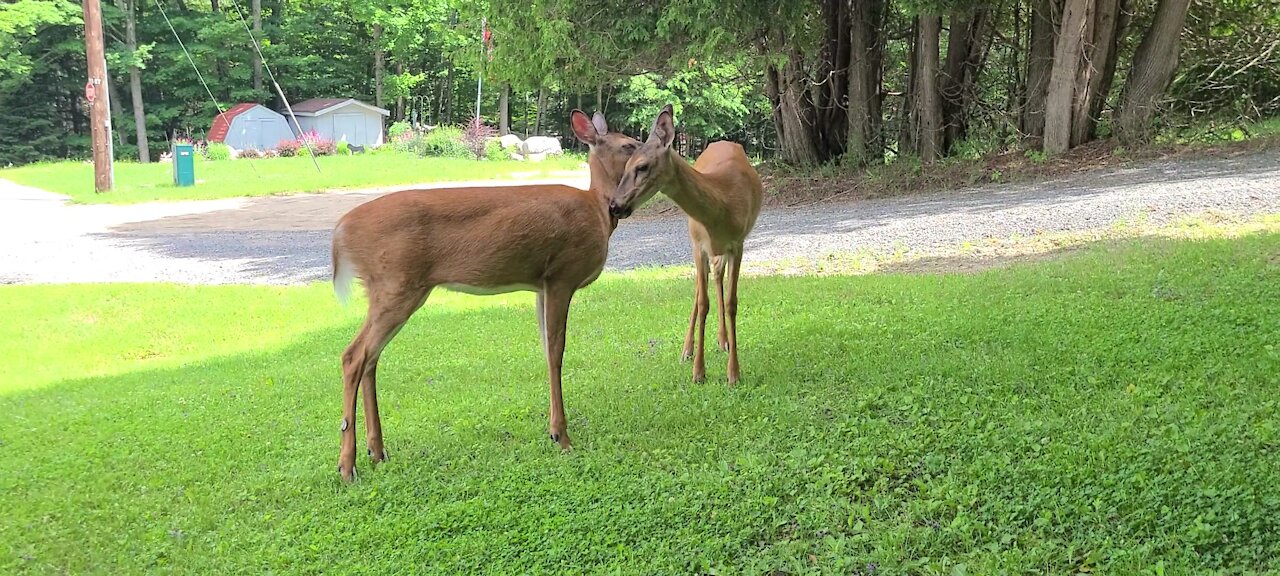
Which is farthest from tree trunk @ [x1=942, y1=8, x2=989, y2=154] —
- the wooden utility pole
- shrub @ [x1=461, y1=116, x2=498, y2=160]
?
shrub @ [x1=461, y1=116, x2=498, y2=160]

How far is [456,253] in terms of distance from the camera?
411 cm

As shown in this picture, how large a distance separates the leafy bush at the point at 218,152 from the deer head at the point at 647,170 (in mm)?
33327

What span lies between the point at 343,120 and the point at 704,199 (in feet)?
127

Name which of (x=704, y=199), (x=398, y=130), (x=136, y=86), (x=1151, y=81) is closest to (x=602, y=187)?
(x=704, y=199)

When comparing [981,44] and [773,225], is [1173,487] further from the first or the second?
[981,44]

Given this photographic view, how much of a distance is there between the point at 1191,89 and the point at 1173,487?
→ 14257 millimetres

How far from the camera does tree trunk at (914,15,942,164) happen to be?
597 inches

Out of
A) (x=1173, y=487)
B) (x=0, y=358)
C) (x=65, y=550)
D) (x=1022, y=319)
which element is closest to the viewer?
(x=1173, y=487)

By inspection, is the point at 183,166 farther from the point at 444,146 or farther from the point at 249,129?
the point at 249,129

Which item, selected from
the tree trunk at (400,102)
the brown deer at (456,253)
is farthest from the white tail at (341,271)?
the tree trunk at (400,102)

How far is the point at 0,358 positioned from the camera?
758 centimetres

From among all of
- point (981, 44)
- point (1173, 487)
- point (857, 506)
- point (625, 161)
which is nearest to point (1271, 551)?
point (1173, 487)

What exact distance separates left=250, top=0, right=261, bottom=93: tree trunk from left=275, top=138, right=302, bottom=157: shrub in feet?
30.7

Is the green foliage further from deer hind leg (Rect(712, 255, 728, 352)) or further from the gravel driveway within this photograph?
deer hind leg (Rect(712, 255, 728, 352))
